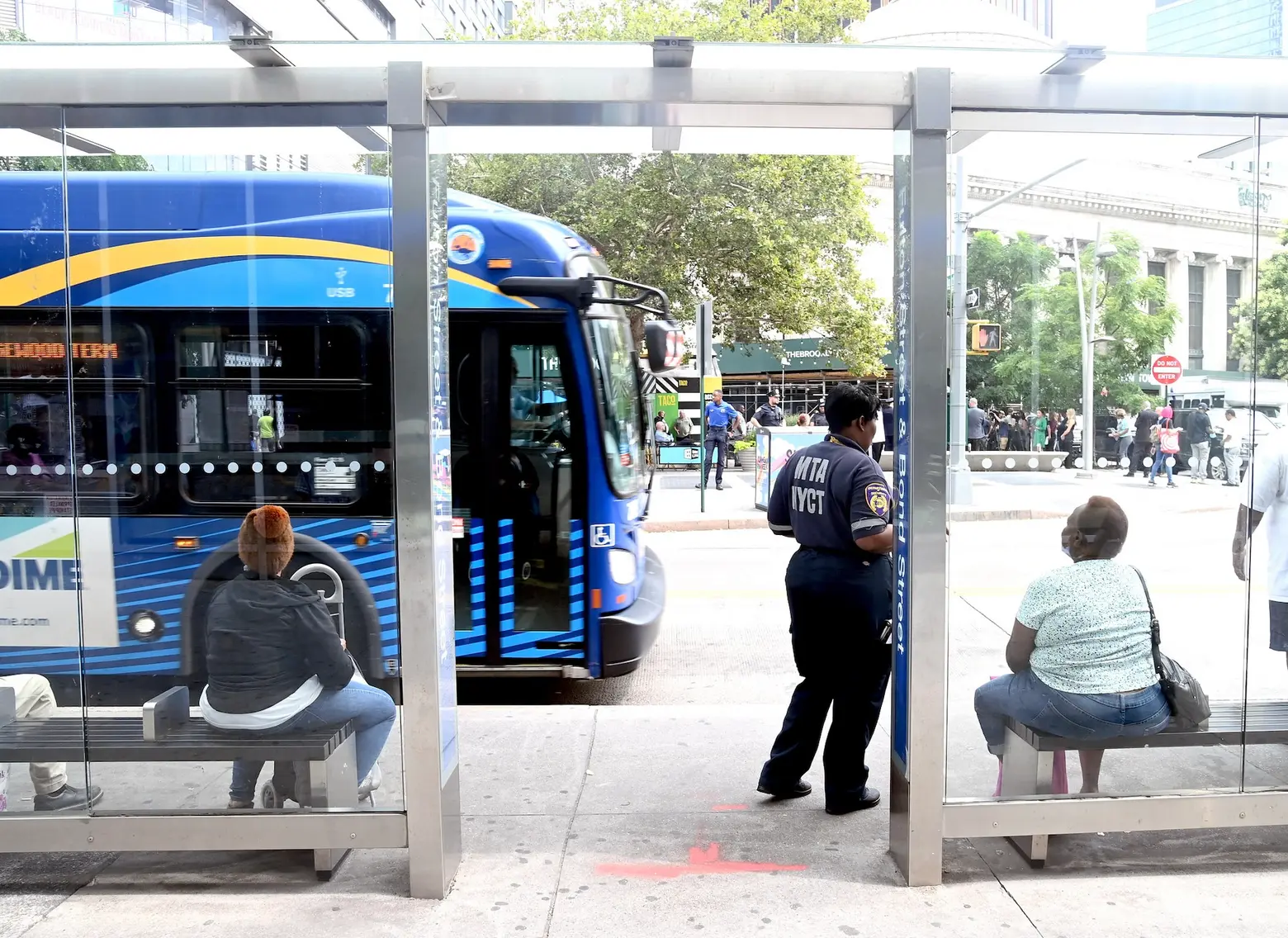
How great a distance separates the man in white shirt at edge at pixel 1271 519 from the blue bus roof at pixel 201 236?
357 cm

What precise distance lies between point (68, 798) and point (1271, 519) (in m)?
4.95

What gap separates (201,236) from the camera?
544cm

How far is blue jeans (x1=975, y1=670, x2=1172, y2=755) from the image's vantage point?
13.0 feet

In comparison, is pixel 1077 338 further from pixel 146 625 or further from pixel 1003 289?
pixel 146 625

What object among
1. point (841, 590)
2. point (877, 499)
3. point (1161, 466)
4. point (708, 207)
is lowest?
point (841, 590)

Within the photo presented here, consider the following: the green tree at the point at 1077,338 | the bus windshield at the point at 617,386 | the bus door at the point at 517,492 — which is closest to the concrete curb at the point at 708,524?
the bus windshield at the point at 617,386

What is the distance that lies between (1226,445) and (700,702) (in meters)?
3.52

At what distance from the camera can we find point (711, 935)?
348cm

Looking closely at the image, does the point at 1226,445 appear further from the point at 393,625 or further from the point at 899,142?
the point at 393,625

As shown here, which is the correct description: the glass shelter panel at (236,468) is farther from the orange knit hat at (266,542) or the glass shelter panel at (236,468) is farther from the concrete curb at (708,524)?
the concrete curb at (708,524)

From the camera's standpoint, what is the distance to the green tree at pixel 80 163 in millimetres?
4254

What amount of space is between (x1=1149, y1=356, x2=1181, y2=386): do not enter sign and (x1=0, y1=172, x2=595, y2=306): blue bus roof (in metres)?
2.98

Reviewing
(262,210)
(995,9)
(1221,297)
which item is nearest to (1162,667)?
(1221,297)

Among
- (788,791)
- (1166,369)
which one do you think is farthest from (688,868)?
(1166,369)
